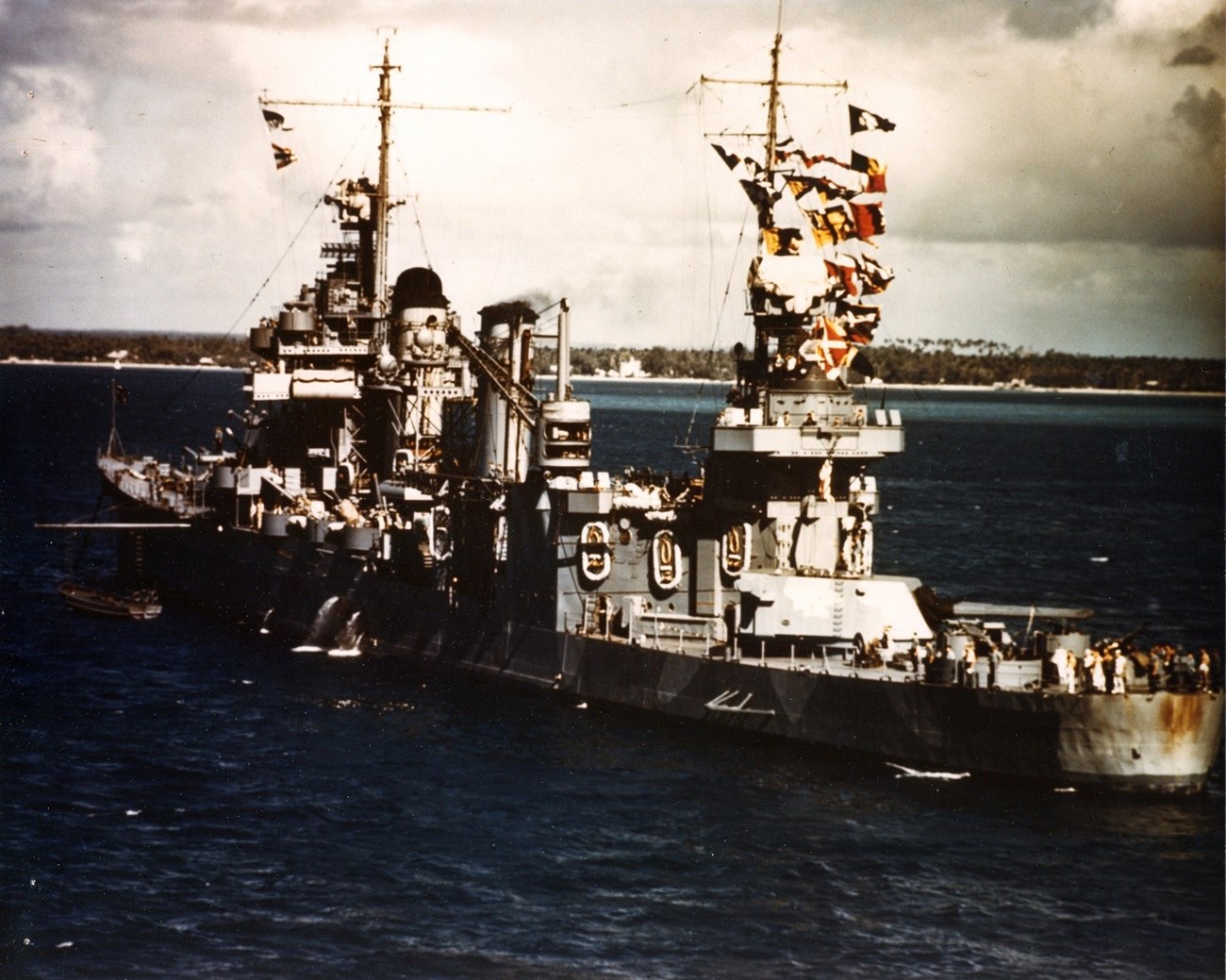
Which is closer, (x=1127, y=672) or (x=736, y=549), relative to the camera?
(x=1127, y=672)

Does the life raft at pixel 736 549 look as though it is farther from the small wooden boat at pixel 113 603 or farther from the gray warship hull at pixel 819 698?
the small wooden boat at pixel 113 603

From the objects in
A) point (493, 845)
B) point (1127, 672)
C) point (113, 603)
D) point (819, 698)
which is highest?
point (113, 603)

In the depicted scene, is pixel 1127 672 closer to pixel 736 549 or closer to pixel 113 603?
pixel 736 549

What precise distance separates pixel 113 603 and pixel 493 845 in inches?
1103

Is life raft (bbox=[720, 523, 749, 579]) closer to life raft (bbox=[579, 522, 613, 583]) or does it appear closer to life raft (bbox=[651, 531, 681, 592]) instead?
life raft (bbox=[651, 531, 681, 592])

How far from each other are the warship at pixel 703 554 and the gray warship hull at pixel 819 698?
58mm

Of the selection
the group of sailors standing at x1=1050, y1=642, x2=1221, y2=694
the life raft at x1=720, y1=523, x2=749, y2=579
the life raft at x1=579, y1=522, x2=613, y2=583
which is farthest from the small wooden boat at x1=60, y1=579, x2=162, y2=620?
the group of sailors standing at x1=1050, y1=642, x2=1221, y2=694

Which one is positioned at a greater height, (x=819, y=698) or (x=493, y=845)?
(x=819, y=698)

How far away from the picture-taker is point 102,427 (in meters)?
146

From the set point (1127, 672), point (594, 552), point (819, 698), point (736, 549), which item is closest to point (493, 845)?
point (819, 698)

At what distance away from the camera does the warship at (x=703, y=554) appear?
33.5 metres

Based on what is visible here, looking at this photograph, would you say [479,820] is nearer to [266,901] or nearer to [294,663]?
[266,901]

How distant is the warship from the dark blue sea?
1.22 m

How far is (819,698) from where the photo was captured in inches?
1394
